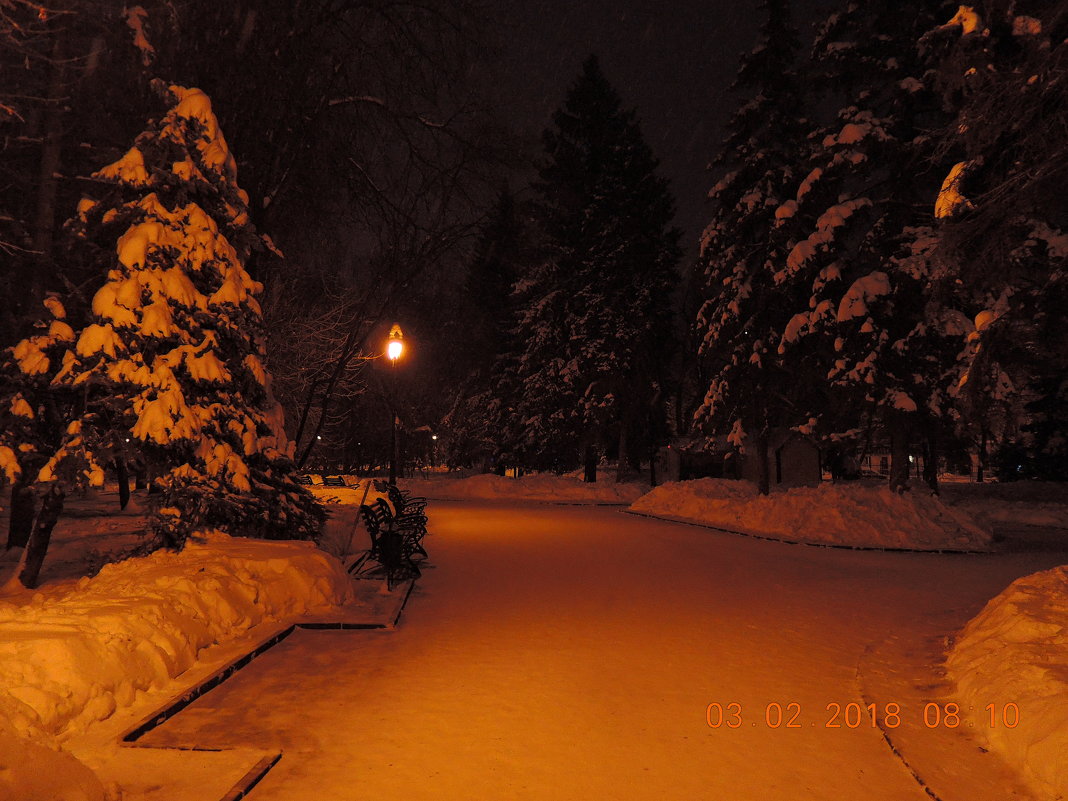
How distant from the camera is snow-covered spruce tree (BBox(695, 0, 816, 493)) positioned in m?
26.7

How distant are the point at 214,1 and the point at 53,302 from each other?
17.3 feet

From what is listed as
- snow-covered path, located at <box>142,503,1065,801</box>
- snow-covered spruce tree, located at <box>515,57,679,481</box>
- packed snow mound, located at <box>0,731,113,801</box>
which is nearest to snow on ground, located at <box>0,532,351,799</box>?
packed snow mound, located at <box>0,731,113,801</box>

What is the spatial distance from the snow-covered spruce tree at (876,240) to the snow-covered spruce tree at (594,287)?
16239 millimetres

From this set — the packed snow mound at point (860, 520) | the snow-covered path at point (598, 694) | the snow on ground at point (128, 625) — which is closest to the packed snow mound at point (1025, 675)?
the snow-covered path at point (598, 694)

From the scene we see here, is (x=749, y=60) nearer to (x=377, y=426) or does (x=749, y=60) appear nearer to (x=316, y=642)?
(x=316, y=642)

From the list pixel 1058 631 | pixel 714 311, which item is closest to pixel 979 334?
pixel 1058 631

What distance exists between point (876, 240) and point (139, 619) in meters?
21.7

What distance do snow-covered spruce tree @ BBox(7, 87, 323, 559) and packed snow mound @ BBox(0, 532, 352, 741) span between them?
35.6 inches

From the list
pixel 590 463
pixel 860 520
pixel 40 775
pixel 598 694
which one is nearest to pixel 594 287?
pixel 590 463

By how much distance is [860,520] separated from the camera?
56.4 feet

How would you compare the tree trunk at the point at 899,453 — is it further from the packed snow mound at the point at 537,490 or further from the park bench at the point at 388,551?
the park bench at the point at 388,551

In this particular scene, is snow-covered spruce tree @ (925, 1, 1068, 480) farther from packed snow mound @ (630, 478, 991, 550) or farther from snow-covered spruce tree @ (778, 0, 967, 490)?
snow-covered spruce tree @ (778, 0, 967, 490)

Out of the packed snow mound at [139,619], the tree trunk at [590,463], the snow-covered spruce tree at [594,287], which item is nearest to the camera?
the packed snow mound at [139,619]

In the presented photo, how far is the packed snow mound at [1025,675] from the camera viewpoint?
14.7 feet
